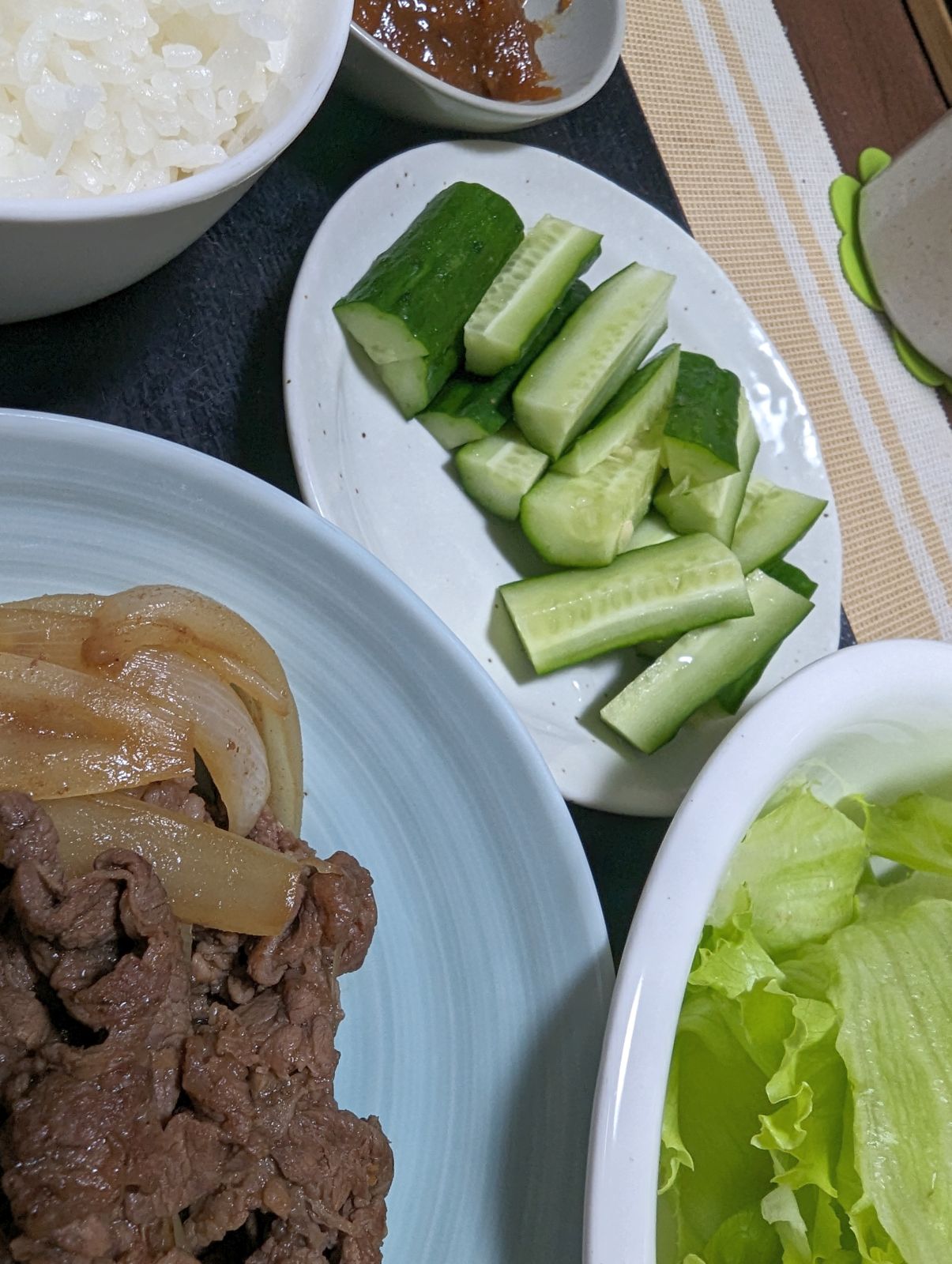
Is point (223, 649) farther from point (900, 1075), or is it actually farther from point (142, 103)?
point (900, 1075)

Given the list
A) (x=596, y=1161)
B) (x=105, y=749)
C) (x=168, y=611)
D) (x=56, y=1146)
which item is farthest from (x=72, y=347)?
(x=596, y=1161)

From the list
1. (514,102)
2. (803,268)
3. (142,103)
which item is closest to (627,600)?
(514,102)

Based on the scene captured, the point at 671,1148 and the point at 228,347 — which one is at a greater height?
the point at 228,347

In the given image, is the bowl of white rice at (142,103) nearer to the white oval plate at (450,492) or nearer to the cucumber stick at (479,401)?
the white oval plate at (450,492)

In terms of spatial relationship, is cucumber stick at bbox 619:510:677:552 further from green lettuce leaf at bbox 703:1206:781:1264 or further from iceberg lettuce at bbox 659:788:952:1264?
green lettuce leaf at bbox 703:1206:781:1264

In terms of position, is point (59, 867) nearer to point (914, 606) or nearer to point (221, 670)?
point (221, 670)

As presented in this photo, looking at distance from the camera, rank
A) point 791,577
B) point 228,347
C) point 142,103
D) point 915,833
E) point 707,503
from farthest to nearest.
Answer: point 791,577, point 707,503, point 228,347, point 915,833, point 142,103

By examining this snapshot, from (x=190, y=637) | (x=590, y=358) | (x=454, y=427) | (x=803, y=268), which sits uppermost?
(x=190, y=637)
